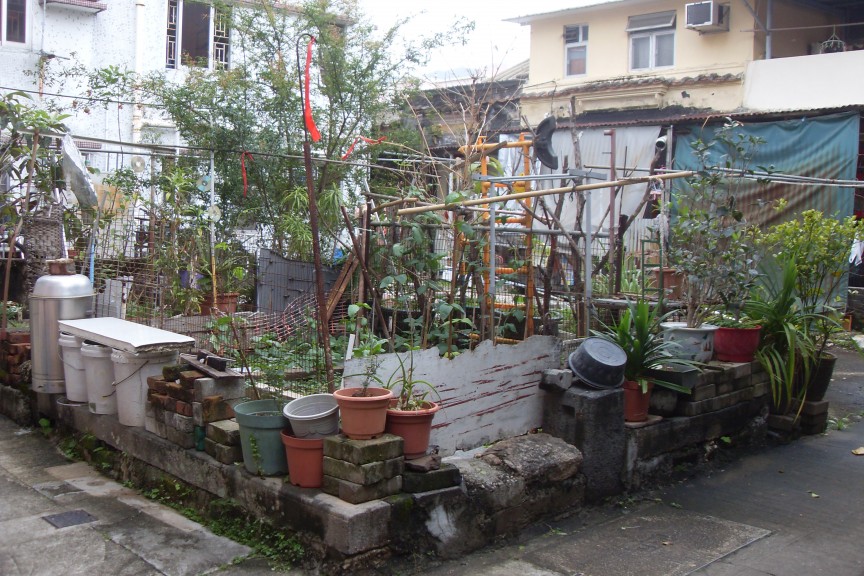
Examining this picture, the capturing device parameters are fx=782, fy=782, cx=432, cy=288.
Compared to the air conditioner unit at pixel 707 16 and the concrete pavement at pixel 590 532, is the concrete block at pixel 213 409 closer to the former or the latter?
the concrete pavement at pixel 590 532

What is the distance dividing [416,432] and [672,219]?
9.56 metres

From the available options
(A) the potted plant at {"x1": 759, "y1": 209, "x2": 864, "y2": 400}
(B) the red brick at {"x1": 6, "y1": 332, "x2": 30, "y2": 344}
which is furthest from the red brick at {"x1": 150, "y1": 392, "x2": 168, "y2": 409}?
(A) the potted plant at {"x1": 759, "y1": 209, "x2": 864, "y2": 400}

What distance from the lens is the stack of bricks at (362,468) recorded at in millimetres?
3969

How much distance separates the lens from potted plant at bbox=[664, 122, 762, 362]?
6.45m

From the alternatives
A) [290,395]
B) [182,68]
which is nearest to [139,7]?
[182,68]

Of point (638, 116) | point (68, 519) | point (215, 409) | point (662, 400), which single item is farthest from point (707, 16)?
point (68, 519)

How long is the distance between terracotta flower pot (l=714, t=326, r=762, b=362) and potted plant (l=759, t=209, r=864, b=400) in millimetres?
581

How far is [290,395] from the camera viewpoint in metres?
5.15

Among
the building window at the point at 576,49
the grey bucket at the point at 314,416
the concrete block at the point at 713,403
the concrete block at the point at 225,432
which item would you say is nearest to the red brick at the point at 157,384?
the concrete block at the point at 225,432

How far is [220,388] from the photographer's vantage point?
16.2ft

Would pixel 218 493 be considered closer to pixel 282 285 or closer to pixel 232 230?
pixel 282 285

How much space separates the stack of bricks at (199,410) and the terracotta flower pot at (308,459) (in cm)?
61

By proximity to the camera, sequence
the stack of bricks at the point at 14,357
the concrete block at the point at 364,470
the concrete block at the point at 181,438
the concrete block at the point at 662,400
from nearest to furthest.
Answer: the concrete block at the point at 364,470 → the concrete block at the point at 181,438 → the concrete block at the point at 662,400 → the stack of bricks at the point at 14,357

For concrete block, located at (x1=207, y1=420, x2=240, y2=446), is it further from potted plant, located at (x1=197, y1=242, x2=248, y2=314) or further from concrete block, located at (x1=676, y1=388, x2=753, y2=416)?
potted plant, located at (x1=197, y1=242, x2=248, y2=314)
